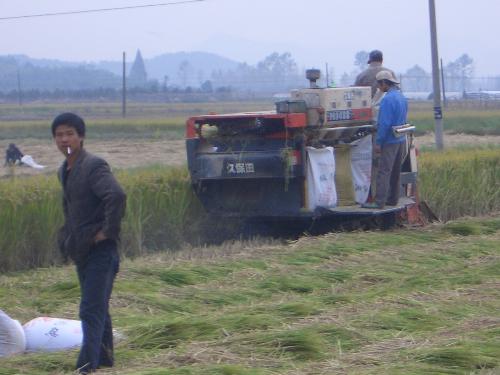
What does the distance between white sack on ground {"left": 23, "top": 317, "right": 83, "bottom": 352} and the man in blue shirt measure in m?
5.73

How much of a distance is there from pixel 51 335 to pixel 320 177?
5.14 m

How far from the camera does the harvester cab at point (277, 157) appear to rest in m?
11.4

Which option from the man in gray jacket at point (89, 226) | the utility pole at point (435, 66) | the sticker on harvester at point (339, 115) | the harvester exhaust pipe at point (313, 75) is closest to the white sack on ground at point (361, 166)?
the sticker on harvester at point (339, 115)

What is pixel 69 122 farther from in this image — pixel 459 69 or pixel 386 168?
pixel 459 69

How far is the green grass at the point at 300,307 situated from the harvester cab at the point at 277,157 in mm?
437

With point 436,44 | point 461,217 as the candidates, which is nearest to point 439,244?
point 461,217

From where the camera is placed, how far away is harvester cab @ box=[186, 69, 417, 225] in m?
11.4

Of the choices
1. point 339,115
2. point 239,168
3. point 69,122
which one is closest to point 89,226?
point 69,122

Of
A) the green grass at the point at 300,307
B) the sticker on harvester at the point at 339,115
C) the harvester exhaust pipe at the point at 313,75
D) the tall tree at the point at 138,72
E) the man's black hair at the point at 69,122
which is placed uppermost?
the tall tree at the point at 138,72

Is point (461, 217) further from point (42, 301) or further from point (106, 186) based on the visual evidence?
point (106, 186)

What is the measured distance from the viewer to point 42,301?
8375 mm

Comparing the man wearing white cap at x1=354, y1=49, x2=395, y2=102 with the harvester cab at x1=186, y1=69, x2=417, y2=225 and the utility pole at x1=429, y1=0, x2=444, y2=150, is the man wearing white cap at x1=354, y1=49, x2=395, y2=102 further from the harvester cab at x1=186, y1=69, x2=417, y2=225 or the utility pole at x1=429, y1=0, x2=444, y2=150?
the utility pole at x1=429, y1=0, x2=444, y2=150

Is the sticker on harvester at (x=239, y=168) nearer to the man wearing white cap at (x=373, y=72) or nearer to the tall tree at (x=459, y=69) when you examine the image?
the man wearing white cap at (x=373, y=72)

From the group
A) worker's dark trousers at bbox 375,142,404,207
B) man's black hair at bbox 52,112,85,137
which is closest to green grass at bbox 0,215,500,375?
worker's dark trousers at bbox 375,142,404,207
